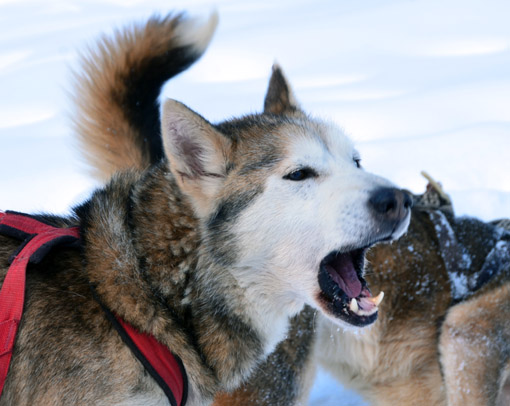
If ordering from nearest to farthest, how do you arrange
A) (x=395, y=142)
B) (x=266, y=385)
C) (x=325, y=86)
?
(x=266, y=385)
(x=395, y=142)
(x=325, y=86)

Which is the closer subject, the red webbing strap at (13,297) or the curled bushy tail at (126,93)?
the red webbing strap at (13,297)

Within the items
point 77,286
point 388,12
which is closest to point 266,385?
point 77,286

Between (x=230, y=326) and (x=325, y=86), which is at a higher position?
(x=230, y=326)

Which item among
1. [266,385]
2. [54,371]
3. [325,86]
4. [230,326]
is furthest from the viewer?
[325,86]

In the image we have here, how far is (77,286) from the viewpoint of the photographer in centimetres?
203

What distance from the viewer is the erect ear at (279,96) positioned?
2.67 metres

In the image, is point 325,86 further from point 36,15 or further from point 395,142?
point 36,15

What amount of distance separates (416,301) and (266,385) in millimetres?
896

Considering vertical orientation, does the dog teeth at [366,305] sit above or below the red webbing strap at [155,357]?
below

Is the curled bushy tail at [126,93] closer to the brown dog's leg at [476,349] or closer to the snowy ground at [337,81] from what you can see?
the snowy ground at [337,81]

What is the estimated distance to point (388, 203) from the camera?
2027 mm

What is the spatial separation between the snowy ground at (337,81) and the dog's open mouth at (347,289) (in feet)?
A: 5.13

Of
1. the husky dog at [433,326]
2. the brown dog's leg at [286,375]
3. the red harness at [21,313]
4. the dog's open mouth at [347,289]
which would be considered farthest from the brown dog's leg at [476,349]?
the red harness at [21,313]

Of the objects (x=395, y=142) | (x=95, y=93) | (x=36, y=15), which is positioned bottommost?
(x=395, y=142)
